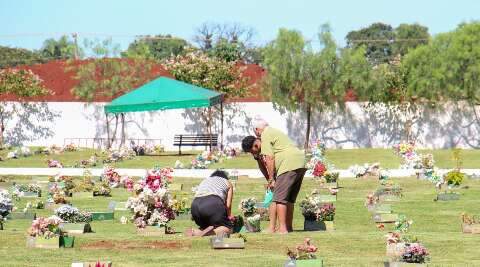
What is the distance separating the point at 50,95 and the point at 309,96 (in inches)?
665

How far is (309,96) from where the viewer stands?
2461 inches

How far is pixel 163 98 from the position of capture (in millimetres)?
49594

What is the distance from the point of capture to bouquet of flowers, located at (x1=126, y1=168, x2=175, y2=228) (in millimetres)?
20266

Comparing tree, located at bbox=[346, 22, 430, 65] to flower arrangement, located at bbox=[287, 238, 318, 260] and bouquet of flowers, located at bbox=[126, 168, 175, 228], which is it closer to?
bouquet of flowers, located at bbox=[126, 168, 175, 228]

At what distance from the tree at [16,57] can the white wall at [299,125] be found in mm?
43831

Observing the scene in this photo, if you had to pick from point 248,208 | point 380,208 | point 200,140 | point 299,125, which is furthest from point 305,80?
point 248,208

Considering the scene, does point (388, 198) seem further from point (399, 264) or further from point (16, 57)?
point (16, 57)

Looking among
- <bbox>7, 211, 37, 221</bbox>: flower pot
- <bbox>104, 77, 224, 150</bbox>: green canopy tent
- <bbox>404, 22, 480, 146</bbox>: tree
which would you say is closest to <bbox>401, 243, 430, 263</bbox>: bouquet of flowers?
<bbox>7, 211, 37, 221</bbox>: flower pot

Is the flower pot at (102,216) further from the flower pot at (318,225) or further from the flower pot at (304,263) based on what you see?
the flower pot at (304,263)

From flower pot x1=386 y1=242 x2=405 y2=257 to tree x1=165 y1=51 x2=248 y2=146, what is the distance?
44.2m

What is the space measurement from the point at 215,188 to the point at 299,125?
43.3 m

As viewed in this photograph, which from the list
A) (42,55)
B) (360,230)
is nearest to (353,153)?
(360,230)

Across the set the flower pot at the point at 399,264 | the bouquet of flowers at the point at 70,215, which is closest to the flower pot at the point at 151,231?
the bouquet of flowers at the point at 70,215

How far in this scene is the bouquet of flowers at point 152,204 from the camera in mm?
20266
